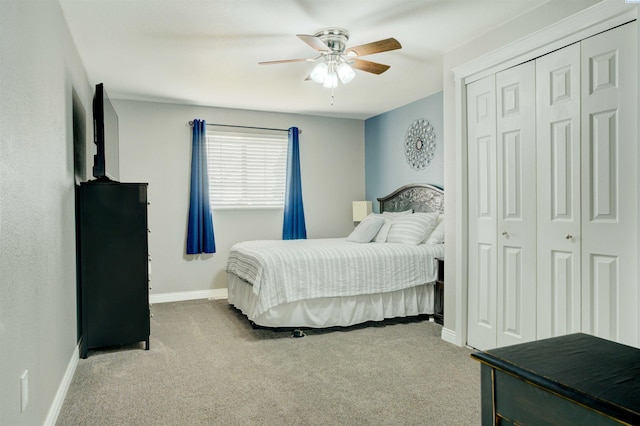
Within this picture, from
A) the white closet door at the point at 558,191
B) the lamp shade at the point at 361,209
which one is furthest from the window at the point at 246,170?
the white closet door at the point at 558,191

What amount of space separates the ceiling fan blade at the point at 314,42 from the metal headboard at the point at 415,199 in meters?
2.40

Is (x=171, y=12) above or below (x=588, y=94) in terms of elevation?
above

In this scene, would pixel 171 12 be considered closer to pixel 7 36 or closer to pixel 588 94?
pixel 7 36

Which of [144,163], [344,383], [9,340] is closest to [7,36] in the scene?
[9,340]

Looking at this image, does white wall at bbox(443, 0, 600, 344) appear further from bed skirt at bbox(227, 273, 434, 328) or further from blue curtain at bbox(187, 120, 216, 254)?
blue curtain at bbox(187, 120, 216, 254)

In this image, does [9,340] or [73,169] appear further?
[73,169]

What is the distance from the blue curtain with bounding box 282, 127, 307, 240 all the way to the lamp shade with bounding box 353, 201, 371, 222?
2.53ft

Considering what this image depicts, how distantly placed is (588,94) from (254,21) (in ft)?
7.17

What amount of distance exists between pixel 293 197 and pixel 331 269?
88.3 inches

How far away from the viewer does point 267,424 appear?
7.38 feet

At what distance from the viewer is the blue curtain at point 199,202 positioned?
5492 mm

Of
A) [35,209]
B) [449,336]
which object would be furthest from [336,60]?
[449,336]

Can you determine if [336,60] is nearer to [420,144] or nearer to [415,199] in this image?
[420,144]

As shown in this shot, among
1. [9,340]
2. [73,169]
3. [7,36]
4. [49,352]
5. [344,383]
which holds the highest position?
[7,36]
